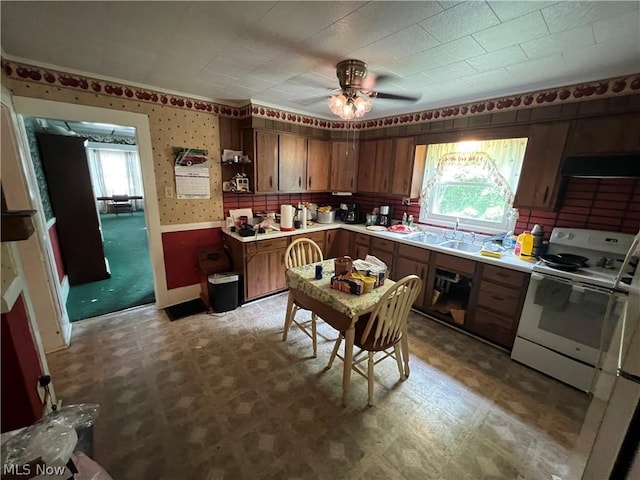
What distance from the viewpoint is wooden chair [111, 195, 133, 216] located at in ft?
28.7

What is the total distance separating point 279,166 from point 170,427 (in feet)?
9.31

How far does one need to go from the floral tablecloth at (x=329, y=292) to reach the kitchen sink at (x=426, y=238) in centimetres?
139

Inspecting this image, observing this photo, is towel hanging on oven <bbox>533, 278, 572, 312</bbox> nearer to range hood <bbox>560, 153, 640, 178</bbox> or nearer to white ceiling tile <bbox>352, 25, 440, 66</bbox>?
range hood <bbox>560, 153, 640, 178</bbox>

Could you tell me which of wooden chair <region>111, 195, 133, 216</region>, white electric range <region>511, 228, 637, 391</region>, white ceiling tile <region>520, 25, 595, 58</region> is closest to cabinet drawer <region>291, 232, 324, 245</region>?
white electric range <region>511, 228, 637, 391</region>

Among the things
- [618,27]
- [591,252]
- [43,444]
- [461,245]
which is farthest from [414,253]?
[43,444]

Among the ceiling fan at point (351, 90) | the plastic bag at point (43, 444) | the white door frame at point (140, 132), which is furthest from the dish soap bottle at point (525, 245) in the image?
the white door frame at point (140, 132)

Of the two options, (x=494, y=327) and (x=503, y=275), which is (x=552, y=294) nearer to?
(x=503, y=275)

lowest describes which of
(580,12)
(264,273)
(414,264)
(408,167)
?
(264,273)

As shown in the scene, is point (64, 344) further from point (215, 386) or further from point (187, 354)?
point (215, 386)

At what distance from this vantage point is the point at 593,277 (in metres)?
1.91

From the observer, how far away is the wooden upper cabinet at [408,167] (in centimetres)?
326

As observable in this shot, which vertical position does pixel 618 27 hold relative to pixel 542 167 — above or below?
above

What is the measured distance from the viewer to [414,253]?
300 centimetres

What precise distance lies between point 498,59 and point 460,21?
658 mm
